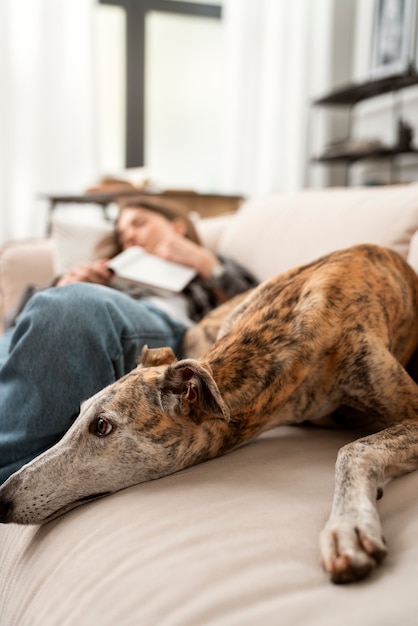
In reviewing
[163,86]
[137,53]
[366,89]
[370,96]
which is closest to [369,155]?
[366,89]

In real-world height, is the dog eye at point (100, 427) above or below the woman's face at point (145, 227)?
below

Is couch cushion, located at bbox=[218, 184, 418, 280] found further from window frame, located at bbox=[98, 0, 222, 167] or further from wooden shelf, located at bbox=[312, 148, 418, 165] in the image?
window frame, located at bbox=[98, 0, 222, 167]

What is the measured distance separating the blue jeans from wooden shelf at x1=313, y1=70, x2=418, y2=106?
3275mm

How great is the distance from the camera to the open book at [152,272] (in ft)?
7.54

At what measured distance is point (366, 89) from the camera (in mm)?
4477

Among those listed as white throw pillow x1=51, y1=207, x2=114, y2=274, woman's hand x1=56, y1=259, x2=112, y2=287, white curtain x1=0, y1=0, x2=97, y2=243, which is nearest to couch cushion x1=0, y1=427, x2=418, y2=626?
woman's hand x1=56, y1=259, x2=112, y2=287

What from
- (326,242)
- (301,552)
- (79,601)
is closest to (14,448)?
(79,601)

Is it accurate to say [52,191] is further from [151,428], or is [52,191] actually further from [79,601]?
[79,601]

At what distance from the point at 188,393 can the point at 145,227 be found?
61.5 inches

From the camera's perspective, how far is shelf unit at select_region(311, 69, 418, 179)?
13.7ft

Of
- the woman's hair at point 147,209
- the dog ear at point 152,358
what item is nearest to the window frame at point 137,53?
Answer: the woman's hair at point 147,209

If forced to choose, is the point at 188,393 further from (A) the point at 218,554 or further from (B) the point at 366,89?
(B) the point at 366,89

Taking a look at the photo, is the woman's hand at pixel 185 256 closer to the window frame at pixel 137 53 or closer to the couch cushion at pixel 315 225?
the couch cushion at pixel 315 225

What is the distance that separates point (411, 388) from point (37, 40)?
13.5 ft
